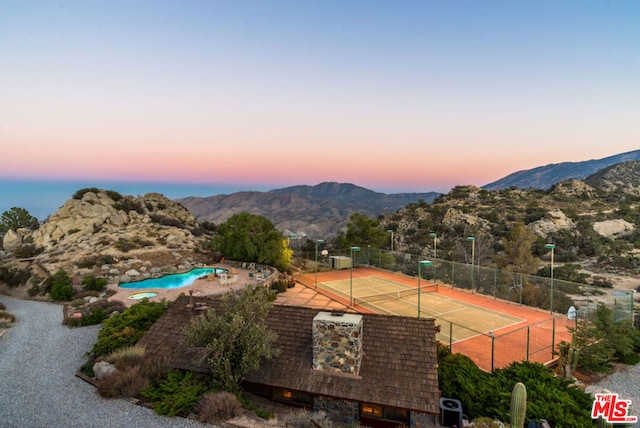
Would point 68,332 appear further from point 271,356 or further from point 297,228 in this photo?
point 297,228

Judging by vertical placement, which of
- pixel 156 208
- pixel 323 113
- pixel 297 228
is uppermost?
pixel 323 113

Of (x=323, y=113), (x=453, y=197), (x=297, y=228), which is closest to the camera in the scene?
(x=323, y=113)

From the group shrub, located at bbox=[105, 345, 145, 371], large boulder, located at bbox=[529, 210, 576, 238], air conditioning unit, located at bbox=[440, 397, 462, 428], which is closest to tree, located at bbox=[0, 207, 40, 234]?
shrub, located at bbox=[105, 345, 145, 371]

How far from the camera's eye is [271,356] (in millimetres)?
9508

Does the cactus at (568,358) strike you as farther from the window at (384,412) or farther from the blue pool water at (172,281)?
the blue pool water at (172,281)

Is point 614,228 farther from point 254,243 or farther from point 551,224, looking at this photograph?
point 254,243

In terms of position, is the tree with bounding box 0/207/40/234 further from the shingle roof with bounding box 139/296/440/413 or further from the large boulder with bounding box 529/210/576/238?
the large boulder with bounding box 529/210/576/238

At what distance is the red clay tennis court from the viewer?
12141 mm

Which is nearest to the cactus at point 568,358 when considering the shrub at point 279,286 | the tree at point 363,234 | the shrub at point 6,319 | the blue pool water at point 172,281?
the shrub at point 279,286

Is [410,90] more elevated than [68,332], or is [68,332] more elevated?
[410,90]

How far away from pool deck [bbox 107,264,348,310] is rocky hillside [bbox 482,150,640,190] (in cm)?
9653

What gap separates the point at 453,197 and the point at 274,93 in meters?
44.5

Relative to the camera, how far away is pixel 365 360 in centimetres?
913

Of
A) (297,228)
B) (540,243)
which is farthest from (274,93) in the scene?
(297,228)
